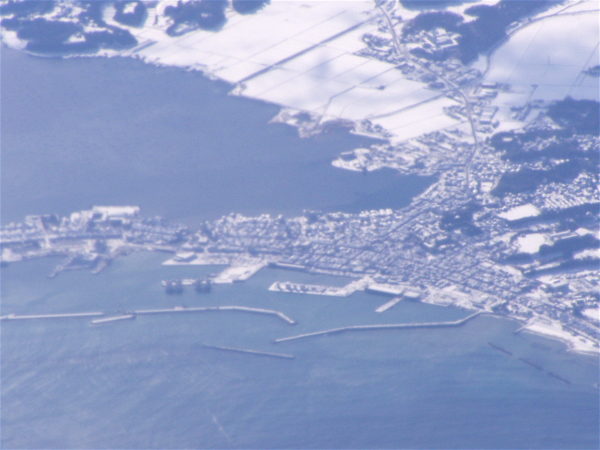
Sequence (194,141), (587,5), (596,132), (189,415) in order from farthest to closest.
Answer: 1. (587,5)
2. (194,141)
3. (596,132)
4. (189,415)

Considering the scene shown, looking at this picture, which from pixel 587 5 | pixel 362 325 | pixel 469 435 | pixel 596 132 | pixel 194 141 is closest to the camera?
pixel 469 435

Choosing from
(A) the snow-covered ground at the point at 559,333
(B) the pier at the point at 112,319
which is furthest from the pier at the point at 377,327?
(B) the pier at the point at 112,319

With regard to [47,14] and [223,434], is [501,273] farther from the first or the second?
[47,14]

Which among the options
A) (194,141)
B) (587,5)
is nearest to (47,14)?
(194,141)

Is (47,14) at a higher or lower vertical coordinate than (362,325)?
higher

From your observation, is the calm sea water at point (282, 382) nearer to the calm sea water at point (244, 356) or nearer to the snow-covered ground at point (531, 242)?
the calm sea water at point (244, 356)

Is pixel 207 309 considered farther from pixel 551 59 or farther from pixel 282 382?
pixel 551 59

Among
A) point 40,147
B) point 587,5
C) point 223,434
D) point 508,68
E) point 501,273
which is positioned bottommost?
point 223,434
